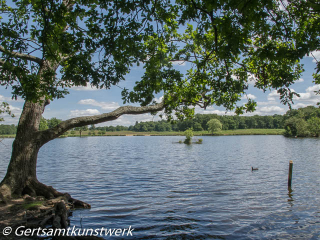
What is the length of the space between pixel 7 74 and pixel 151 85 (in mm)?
4960

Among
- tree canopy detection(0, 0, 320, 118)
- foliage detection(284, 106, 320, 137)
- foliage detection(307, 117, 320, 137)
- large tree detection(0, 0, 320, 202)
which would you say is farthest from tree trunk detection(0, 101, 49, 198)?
foliage detection(307, 117, 320, 137)

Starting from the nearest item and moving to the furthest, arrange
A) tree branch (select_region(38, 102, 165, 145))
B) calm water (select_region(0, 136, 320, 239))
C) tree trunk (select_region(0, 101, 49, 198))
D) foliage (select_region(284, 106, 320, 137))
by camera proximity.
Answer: calm water (select_region(0, 136, 320, 239))
tree trunk (select_region(0, 101, 49, 198))
tree branch (select_region(38, 102, 165, 145))
foliage (select_region(284, 106, 320, 137))

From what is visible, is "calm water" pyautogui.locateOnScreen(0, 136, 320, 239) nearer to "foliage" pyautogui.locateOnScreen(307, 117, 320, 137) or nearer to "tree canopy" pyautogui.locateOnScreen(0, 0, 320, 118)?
"tree canopy" pyautogui.locateOnScreen(0, 0, 320, 118)

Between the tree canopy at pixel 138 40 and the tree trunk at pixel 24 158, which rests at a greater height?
the tree canopy at pixel 138 40

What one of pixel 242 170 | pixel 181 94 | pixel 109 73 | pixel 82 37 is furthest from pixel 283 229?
pixel 242 170

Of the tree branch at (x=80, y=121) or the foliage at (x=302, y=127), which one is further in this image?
the foliage at (x=302, y=127)

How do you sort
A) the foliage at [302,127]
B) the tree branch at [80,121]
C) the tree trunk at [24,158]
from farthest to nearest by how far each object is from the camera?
the foliage at [302,127] < the tree branch at [80,121] < the tree trunk at [24,158]

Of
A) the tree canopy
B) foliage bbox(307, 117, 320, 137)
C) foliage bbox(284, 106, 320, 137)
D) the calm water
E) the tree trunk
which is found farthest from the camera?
foliage bbox(284, 106, 320, 137)

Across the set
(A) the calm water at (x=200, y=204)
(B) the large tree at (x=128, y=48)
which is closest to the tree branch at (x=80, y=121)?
(B) the large tree at (x=128, y=48)

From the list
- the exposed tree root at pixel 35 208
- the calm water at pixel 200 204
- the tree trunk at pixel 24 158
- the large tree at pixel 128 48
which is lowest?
the calm water at pixel 200 204

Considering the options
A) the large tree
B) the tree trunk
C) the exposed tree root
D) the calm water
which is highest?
the large tree

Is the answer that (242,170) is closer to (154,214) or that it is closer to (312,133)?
(154,214)

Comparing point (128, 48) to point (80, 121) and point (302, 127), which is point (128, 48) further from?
point (302, 127)

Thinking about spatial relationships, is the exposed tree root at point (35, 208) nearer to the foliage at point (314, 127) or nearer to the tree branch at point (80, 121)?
the tree branch at point (80, 121)
